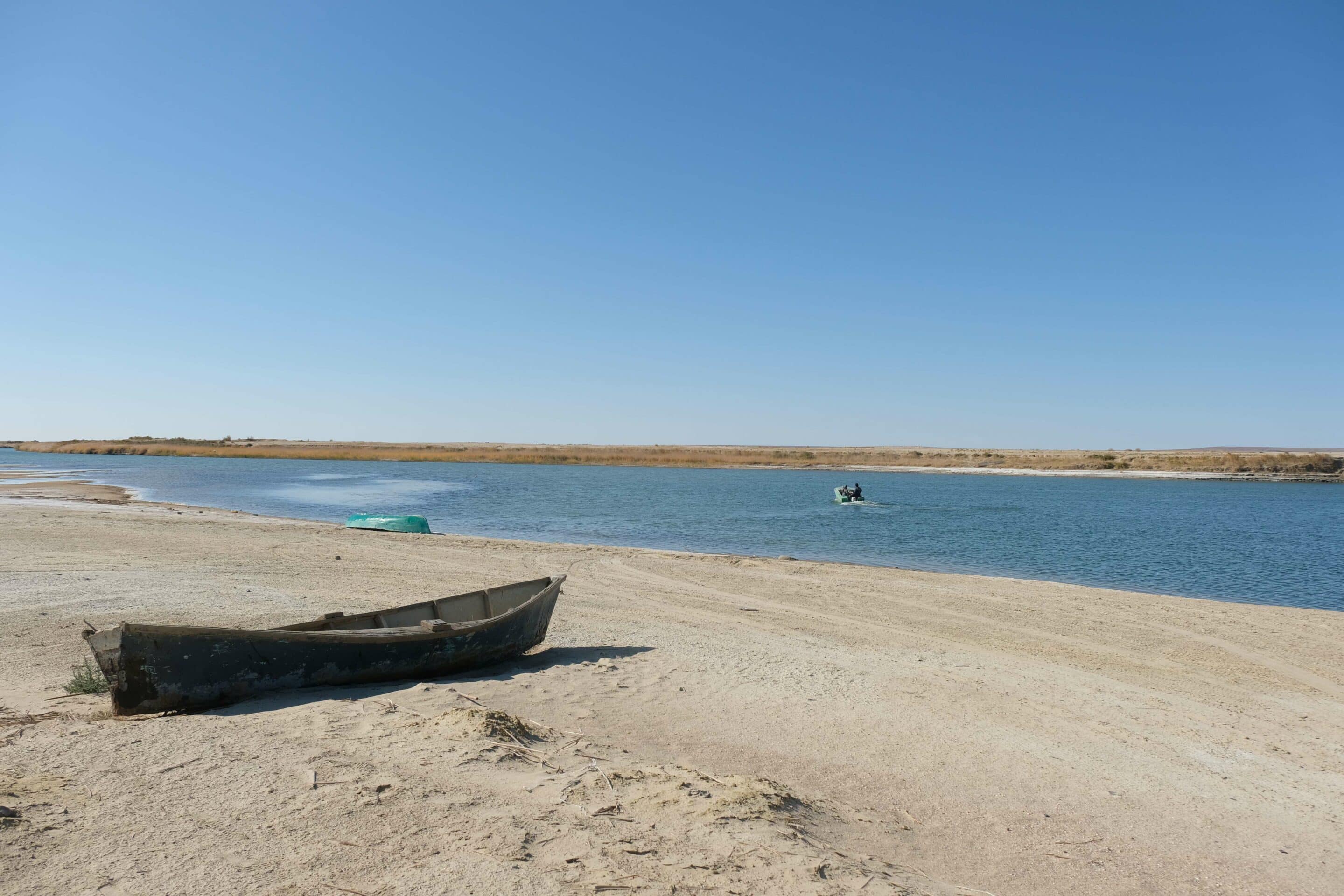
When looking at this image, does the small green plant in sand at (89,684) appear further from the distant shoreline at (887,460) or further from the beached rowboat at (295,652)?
the distant shoreline at (887,460)

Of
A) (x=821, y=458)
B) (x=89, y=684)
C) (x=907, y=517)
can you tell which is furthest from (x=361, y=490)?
(x=821, y=458)

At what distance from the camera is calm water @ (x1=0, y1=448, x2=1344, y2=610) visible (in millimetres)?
22062

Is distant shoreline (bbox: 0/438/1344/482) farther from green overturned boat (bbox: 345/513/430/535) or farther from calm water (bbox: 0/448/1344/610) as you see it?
green overturned boat (bbox: 345/513/430/535)

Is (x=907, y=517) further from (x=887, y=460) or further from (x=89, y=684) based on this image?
(x=887, y=460)

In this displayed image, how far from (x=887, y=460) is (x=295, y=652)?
118 m

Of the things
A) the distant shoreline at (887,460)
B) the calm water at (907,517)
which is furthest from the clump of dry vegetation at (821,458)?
the calm water at (907,517)

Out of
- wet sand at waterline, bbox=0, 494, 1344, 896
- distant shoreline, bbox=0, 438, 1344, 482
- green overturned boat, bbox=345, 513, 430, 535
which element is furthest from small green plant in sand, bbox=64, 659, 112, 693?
distant shoreline, bbox=0, 438, 1344, 482

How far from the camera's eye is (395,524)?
25.2m

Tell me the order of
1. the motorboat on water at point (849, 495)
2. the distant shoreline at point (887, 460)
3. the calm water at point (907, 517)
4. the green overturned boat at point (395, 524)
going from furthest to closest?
the distant shoreline at point (887, 460)
the motorboat on water at point (849, 495)
the green overturned boat at point (395, 524)
the calm water at point (907, 517)

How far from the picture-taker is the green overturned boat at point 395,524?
2494 cm

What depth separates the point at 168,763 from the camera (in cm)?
521

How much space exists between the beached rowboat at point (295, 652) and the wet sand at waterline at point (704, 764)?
323 millimetres

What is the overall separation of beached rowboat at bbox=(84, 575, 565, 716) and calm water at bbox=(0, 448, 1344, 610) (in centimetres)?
1515

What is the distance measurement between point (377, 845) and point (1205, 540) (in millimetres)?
32683
